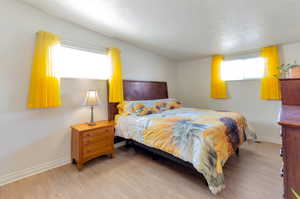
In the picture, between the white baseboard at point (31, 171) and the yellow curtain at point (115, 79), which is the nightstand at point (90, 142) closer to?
the white baseboard at point (31, 171)

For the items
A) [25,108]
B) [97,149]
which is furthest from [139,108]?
[25,108]

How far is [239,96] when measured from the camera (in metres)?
3.68

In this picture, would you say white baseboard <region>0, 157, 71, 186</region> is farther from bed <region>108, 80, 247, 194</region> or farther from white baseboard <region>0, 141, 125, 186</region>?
bed <region>108, 80, 247, 194</region>

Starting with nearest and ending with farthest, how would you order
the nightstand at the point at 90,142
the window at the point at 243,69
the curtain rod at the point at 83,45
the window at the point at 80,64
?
the nightstand at the point at 90,142
the window at the point at 80,64
the curtain rod at the point at 83,45
the window at the point at 243,69

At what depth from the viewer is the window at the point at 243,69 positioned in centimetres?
340

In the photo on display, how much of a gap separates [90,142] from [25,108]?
1074mm

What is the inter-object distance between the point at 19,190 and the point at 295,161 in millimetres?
2880

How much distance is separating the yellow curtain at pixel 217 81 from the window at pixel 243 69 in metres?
0.12

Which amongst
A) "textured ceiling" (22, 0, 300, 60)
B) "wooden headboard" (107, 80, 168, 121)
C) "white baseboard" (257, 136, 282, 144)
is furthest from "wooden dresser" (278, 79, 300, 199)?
"white baseboard" (257, 136, 282, 144)

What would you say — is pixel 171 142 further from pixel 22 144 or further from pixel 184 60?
pixel 184 60

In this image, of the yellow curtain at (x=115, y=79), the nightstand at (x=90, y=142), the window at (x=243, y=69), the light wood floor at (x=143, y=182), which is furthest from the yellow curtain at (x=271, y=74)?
the nightstand at (x=90, y=142)

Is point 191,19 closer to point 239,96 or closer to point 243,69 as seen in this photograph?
point 243,69

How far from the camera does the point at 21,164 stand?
2.07 m

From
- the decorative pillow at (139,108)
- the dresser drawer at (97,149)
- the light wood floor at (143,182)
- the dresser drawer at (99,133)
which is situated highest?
the decorative pillow at (139,108)
